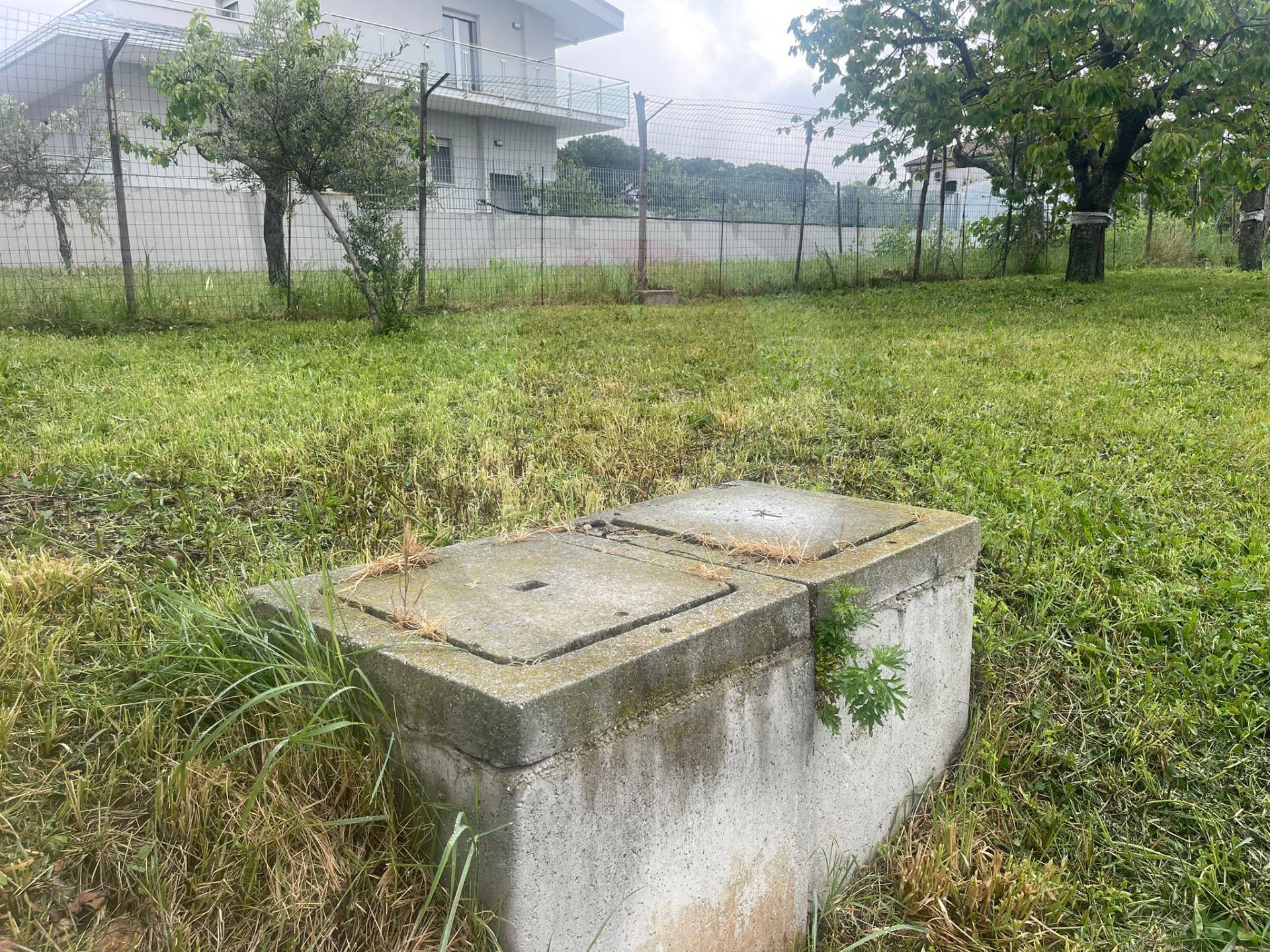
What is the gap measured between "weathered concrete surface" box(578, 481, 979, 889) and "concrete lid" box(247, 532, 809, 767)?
0.62 feet

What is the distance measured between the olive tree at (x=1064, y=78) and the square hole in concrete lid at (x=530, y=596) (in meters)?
11.1

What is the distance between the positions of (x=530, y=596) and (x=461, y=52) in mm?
22852

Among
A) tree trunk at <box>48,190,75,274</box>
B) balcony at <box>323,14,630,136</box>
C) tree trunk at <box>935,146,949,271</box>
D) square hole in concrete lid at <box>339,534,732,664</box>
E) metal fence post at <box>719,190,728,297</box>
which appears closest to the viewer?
square hole in concrete lid at <box>339,534,732,664</box>

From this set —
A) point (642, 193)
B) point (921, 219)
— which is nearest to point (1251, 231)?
point (921, 219)

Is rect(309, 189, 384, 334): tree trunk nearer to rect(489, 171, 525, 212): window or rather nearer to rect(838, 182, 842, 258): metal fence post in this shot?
rect(489, 171, 525, 212): window

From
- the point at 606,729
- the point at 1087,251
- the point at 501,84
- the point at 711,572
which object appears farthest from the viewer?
the point at 501,84

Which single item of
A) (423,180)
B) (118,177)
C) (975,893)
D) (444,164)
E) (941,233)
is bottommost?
(975,893)

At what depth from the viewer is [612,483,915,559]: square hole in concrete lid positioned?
2.48 meters

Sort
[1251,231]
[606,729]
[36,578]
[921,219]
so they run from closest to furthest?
[606,729], [36,578], [921,219], [1251,231]

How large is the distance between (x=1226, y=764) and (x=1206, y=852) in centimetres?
29

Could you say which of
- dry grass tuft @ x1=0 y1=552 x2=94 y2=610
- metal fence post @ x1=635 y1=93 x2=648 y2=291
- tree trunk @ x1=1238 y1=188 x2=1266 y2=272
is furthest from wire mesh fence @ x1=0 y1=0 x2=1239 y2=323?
dry grass tuft @ x1=0 y1=552 x2=94 y2=610

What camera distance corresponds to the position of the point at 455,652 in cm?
172

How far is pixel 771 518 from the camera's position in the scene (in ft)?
8.86

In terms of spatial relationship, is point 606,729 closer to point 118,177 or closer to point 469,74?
point 118,177
